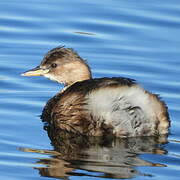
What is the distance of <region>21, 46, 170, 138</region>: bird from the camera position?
979cm

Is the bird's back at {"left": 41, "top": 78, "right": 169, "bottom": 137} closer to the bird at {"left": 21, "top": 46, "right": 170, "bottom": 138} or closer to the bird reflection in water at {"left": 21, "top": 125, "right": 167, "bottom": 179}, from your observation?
the bird at {"left": 21, "top": 46, "right": 170, "bottom": 138}

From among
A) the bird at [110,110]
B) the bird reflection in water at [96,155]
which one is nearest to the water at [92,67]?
the bird reflection in water at [96,155]

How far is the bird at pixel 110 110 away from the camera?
9.79 m

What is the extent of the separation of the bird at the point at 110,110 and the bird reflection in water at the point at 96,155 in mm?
95

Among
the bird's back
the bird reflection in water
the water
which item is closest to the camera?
the bird reflection in water

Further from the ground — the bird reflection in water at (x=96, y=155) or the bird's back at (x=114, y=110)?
the bird's back at (x=114, y=110)

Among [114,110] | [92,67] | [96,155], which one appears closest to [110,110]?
[114,110]

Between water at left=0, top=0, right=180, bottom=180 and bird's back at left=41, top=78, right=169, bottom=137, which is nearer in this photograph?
water at left=0, top=0, right=180, bottom=180

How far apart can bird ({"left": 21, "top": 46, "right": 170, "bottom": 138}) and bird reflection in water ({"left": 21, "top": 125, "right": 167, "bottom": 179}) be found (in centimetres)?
9

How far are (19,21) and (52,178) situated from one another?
5758 mm

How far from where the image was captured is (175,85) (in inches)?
459

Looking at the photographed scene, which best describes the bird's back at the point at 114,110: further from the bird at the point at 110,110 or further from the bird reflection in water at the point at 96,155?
the bird reflection in water at the point at 96,155

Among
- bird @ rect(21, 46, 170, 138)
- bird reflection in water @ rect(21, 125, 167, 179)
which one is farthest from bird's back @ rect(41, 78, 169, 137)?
bird reflection in water @ rect(21, 125, 167, 179)

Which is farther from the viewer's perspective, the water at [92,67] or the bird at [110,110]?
the bird at [110,110]
